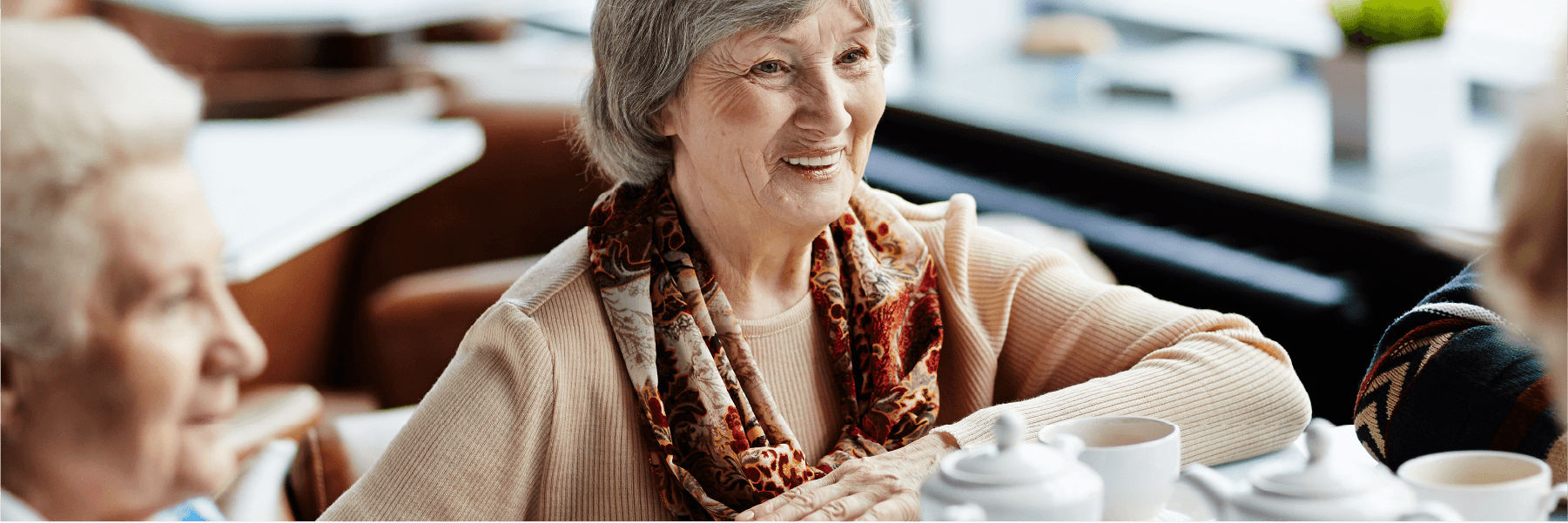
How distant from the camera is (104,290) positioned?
1.58 feet

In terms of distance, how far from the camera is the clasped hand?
1123 mm

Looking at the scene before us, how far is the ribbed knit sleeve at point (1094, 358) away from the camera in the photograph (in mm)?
1319

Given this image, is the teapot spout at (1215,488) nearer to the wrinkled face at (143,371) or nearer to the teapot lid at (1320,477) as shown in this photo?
the teapot lid at (1320,477)

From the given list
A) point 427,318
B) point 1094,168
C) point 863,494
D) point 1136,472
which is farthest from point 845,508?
point 1094,168

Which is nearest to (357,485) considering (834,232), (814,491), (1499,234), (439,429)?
(439,429)

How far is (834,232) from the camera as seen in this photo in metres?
1.52

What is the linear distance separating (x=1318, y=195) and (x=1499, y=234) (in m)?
1.91

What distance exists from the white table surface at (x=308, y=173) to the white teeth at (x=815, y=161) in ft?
3.22

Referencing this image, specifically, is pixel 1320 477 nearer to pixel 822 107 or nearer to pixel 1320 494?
pixel 1320 494

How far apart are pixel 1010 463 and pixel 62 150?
1.81 ft

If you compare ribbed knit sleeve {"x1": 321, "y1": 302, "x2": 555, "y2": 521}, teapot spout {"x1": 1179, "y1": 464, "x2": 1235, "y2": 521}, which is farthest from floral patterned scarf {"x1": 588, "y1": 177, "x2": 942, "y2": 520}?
teapot spout {"x1": 1179, "y1": 464, "x2": 1235, "y2": 521}

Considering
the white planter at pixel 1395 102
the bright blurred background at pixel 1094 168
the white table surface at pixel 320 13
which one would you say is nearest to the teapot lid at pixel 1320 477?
the bright blurred background at pixel 1094 168

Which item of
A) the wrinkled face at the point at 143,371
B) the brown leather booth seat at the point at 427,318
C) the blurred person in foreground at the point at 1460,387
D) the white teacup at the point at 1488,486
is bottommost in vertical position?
the brown leather booth seat at the point at 427,318

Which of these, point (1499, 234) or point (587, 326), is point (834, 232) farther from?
point (1499, 234)
